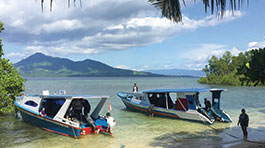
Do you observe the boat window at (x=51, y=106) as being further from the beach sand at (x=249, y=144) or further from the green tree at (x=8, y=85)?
the beach sand at (x=249, y=144)

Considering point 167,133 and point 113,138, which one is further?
point 167,133

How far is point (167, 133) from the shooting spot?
530 inches

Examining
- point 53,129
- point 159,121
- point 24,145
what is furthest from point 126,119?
point 24,145

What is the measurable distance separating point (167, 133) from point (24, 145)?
8.31 m

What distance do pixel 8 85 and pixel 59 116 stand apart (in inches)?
298

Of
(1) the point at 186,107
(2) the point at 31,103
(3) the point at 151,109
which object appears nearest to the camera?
(2) the point at 31,103

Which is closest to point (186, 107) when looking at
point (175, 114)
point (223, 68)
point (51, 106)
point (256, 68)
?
point (175, 114)

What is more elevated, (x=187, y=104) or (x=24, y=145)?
(x=187, y=104)

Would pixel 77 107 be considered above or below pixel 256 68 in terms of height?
below

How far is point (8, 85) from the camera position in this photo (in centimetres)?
1731

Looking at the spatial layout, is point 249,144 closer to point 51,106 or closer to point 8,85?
point 51,106

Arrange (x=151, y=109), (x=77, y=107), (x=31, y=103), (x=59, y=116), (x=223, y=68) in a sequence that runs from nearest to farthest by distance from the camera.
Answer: (x=59, y=116) → (x=77, y=107) → (x=31, y=103) → (x=151, y=109) → (x=223, y=68)

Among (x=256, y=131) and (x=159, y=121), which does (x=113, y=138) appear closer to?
(x=159, y=121)

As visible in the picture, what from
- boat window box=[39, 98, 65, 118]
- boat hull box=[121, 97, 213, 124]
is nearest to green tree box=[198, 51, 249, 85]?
boat hull box=[121, 97, 213, 124]
